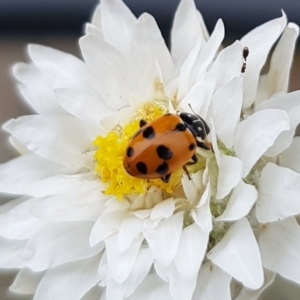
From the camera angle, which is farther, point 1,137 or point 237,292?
point 1,137

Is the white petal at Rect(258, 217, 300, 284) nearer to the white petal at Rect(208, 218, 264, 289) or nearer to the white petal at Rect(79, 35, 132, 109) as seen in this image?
the white petal at Rect(208, 218, 264, 289)

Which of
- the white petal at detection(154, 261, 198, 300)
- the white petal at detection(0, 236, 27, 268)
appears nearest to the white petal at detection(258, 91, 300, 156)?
the white petal at detection(154, 261, 198, 300)

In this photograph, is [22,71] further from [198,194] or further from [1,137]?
[1,137]

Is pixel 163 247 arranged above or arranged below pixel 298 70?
above

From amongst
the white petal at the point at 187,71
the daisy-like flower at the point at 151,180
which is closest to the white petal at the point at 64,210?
the daisy-like flower at the point at 151,180

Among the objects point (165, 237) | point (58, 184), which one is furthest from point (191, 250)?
point (58, 184)

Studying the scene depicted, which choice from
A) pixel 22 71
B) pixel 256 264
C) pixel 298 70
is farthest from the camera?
pixel 298 70

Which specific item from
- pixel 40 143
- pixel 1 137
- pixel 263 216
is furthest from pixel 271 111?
pixel 1 137

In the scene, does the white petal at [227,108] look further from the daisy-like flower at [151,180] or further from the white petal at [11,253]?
the white petal at [11,253]
